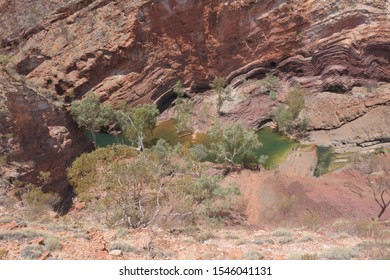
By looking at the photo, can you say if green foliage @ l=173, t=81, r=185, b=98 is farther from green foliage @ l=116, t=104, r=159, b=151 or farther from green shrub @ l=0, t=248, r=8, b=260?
green shrub @ l=0, t=248, r=8, b=260

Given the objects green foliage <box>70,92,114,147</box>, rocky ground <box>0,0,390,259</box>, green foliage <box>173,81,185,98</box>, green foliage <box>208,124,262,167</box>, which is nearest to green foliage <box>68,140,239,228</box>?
rocky ground <box>0,0,390,259</box>

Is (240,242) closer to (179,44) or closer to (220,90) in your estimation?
(220,90)

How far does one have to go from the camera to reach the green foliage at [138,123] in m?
36.9

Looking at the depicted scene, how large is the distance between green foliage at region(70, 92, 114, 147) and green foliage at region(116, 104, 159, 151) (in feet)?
4.48

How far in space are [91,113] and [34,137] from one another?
32.0ft

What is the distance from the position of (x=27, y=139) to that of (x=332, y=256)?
2409cm

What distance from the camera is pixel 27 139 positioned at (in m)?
27.4

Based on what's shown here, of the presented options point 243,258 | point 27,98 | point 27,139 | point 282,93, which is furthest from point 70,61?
point 243,258

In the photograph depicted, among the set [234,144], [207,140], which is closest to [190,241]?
[234,144]

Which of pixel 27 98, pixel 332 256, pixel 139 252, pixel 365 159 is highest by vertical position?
pixel 27 98

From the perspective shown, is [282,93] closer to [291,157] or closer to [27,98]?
[291,157]

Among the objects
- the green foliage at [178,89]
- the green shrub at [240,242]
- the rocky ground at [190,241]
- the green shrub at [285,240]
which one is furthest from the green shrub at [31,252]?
the green foliage at [178,89]

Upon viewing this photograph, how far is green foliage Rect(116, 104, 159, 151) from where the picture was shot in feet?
121

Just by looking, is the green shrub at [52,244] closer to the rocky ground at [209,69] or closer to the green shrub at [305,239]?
the green shrub at [305,239]
